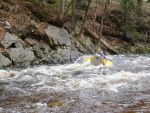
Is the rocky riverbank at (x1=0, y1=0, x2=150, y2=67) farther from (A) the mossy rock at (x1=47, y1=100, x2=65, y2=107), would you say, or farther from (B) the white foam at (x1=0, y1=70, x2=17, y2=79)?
(A) the mossy rock at (x1=47, y1=100, x2=65, y2=107)

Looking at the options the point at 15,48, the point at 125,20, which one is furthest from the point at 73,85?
the point at 125,20

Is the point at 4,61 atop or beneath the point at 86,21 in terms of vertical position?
beneath

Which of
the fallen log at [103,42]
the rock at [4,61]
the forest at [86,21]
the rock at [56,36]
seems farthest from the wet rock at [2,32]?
the fallen log at [103,42]

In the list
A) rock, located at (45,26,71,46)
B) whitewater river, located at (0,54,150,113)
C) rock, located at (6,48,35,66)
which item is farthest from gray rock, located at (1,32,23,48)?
whitewater river, located at (0,54,150,113)

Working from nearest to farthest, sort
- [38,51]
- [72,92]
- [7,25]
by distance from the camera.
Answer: [72,92]
[38,51]
[7,25]

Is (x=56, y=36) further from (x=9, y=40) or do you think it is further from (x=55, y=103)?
(x=55, y=103)

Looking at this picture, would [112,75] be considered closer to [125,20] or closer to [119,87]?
[119,87]

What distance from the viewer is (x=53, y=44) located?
1888 cm

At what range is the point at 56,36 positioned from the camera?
19500 mm

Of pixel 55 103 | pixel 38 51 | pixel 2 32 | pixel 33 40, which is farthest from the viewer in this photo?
pixel 33 40

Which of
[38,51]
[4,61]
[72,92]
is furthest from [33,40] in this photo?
[72,92]

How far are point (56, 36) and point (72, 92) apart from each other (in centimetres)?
1021

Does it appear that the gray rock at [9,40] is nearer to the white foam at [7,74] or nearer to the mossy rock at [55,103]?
the white foam at [7,74]

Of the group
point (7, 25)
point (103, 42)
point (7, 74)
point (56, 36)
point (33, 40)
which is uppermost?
point (7, 25)
